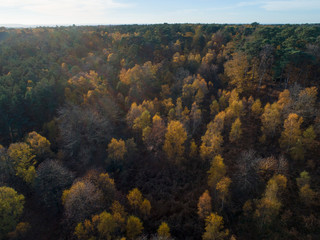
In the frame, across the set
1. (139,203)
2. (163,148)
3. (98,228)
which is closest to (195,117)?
(163,148)

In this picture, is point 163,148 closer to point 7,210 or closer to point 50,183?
point 50,183

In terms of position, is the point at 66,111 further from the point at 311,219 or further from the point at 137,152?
the point at 311,219

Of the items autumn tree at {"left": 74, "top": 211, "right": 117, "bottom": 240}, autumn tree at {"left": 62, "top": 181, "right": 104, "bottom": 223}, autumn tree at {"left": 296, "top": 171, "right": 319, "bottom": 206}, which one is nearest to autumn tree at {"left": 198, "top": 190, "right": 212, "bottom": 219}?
autumn tree at {"left": 74, "top": 211, "right": 117, "bottom": 240}

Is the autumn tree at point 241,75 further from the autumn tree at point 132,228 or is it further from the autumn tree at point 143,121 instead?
the autumn tree at point 132,228

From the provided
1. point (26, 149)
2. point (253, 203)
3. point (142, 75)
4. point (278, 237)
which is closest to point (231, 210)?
point (253, 203)

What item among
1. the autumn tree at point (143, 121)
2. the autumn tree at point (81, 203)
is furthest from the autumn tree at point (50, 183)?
the autumn tree at point (143, 121)


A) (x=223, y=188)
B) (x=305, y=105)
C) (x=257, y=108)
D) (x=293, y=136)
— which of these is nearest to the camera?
(x=223, y=188)
